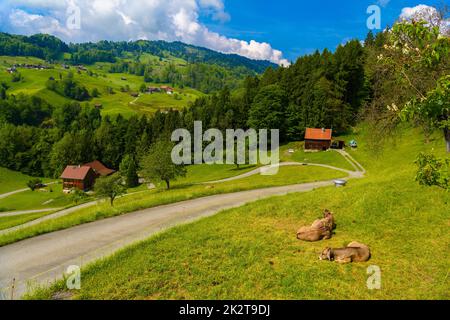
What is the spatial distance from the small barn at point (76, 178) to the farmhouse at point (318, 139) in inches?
2680

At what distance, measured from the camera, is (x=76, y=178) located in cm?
9656

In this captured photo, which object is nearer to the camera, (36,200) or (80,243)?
(80,243)

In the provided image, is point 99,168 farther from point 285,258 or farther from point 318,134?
point 285,258

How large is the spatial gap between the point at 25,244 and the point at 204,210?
11522mm

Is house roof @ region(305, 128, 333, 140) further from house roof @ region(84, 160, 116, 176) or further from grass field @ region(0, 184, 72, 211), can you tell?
house roof @ region(84, 160, 116, 176)

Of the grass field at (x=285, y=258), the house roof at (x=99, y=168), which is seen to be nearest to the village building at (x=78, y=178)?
the house roof at (x=99, y=168)

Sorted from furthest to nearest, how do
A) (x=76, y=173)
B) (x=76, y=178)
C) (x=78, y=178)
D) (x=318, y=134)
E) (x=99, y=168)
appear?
(x=99, y=168) < (x=76, y=173) < (x=76, y=178) < (x=78, y=178) < (x=318, y=134)

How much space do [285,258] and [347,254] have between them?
2617mm

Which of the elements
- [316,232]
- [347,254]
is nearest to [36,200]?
[316,232]

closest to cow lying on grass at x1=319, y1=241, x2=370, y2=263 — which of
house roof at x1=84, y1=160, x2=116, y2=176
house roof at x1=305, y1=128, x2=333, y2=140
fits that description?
house roof at x1=305, y1=128, x2=333, y2=140

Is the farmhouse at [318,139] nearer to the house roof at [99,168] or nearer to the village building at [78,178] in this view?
the village building at [78,178]

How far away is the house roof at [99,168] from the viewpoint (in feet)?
354
